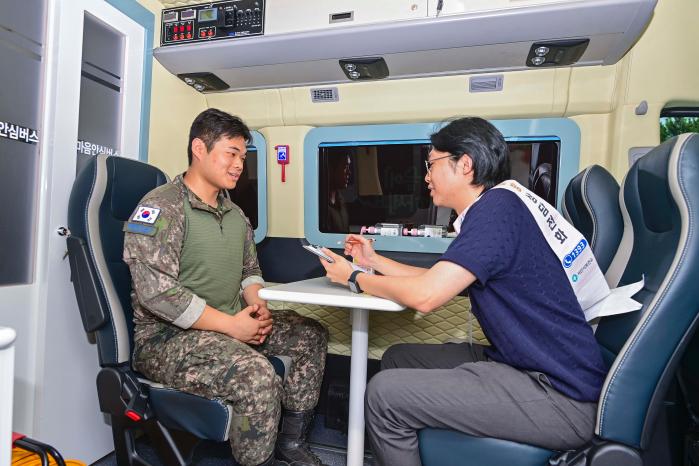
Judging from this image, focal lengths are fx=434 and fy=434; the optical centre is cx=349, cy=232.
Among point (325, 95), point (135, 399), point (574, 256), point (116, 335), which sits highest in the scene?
point (325, 95)

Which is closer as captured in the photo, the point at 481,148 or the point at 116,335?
the point at 481,148

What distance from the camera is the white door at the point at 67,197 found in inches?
75.1

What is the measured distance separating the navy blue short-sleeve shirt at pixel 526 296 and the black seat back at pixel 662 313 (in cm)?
12

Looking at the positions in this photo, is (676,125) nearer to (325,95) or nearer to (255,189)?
(325,95)

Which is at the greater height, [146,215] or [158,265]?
[146,215]

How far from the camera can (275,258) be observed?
2994mm

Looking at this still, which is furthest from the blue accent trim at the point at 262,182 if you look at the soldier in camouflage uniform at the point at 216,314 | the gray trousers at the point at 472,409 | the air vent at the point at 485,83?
the gray trousers at the point at 472,409

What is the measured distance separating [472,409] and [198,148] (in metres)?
1.63

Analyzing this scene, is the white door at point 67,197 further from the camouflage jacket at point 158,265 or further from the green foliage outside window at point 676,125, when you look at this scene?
the green foliage outside window at point 676,125

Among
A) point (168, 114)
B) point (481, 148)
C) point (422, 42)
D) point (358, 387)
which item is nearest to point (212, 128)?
point (168, 114)

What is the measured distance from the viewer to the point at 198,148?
2.07 m

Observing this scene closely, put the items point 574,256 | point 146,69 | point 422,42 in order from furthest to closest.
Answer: point 146,69, point 422,42, point 574,256

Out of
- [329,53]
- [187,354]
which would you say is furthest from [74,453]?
[329,53]

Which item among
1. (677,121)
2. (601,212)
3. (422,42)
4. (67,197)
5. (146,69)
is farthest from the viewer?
(146,69)
